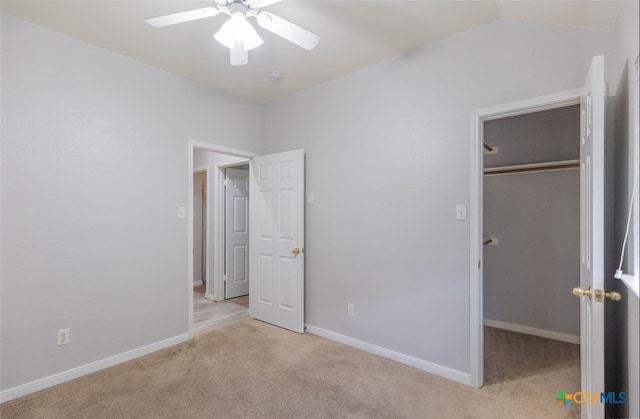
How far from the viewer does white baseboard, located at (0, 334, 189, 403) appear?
83.3 inches

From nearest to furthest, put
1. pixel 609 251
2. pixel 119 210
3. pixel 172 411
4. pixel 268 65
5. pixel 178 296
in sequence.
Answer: pixel 609 251
pixel 172 411
pixel 119 210
pixel 268 65
pixel 178 296

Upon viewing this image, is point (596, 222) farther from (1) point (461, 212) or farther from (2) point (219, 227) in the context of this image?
(2) point (219, 227)

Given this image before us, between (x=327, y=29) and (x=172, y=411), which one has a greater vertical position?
(x=327, y=29)

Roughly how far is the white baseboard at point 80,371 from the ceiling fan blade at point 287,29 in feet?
9.00

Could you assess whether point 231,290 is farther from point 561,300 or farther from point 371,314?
point 561,300

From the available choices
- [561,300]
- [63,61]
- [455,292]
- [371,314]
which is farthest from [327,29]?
[561,300]

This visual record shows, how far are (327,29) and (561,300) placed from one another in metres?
3.25

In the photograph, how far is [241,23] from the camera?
67.1 inches

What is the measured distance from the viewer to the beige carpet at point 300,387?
1990 mm

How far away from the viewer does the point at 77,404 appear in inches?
81.1

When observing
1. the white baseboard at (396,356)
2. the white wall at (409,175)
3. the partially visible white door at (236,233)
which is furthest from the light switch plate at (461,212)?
the partially visible white door at (236,233)

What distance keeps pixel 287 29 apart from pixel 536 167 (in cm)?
278

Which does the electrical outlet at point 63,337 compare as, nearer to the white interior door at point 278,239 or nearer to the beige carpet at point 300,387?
the beige carpet at point 300,387

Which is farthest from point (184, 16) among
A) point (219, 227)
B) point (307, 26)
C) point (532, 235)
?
point (532, 235)
